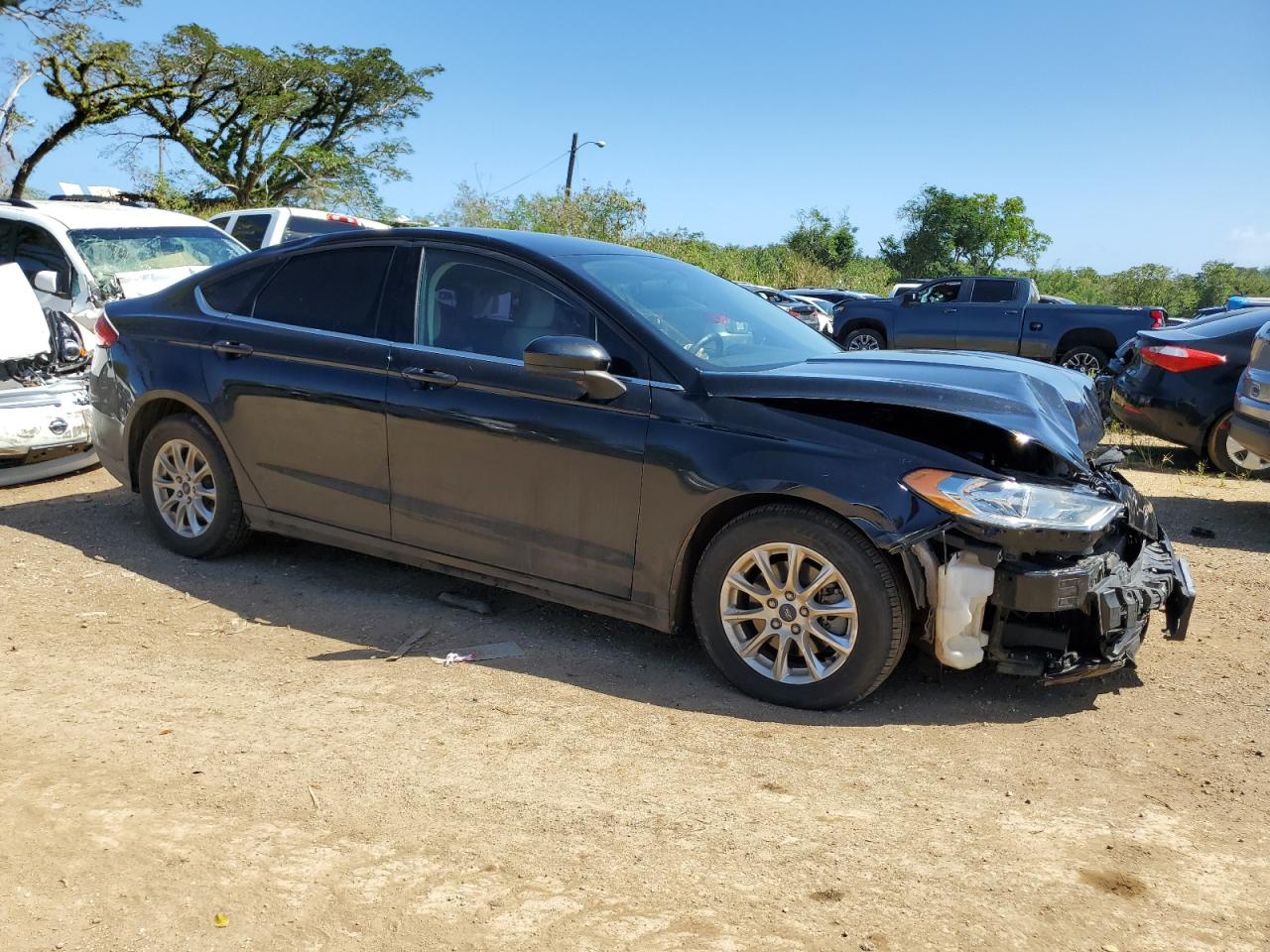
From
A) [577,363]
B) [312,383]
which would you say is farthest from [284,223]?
[577,363]

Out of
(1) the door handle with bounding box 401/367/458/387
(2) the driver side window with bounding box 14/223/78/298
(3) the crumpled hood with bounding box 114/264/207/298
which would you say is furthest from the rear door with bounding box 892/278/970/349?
(1) the door handle with bounding box 401/367/458/387

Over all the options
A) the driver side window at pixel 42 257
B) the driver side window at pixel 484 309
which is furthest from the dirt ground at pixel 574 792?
the driver side window at pixel 42 257

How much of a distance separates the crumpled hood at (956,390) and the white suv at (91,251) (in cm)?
649

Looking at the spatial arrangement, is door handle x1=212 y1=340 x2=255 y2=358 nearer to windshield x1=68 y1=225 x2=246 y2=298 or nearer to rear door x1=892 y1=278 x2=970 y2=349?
windshield x1=68 y1=225 x2=246 y2=298

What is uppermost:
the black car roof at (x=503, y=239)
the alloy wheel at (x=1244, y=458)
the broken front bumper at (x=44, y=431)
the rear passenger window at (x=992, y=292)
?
the black car roof at (x=503, y=239)

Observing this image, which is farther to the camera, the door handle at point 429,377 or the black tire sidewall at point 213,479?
the black tire sidewall at point 213,479

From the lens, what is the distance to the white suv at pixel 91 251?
28.4 feet

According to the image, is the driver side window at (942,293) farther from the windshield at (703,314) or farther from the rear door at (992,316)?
the windshield at (703,314)

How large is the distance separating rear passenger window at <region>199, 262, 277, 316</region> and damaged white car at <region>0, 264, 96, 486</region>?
2.41 meters

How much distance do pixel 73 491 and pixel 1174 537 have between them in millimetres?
7038

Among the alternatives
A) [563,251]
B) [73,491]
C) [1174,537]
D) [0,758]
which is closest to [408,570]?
[563,251]

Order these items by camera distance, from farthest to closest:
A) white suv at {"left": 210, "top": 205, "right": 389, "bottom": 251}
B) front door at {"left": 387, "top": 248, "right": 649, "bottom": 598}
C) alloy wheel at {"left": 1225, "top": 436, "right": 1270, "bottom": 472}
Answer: white suv at {"left": 210, "top": 205, "right": 389, "bottom": 251} → alloy wheel at {"left": 1225, "top": 436, "right": 1270, "bottom": 472} → front door at {"left": 387, "top": 248, "right": 649, "bottom": 598}

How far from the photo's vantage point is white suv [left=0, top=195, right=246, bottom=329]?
8648mm

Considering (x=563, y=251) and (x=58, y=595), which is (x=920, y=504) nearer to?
(x=563, y=251)
